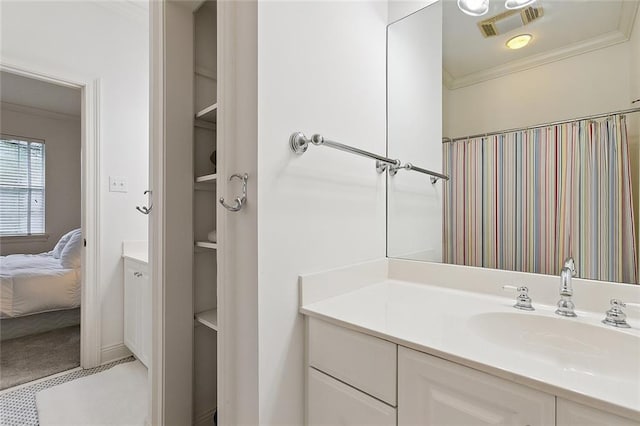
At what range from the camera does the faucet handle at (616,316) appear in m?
0.88

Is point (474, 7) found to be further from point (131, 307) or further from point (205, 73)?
point (131, 307)

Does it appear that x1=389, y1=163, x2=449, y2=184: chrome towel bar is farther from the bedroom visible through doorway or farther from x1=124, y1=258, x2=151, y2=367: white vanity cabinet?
the bedroom visible through doorway

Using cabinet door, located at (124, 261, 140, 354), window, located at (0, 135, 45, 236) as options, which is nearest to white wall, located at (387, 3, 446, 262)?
cabinet door, located at (124, 261, 140, 354)

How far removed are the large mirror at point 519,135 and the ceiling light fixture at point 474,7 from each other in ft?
0.04

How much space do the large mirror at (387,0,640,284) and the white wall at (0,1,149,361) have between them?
192 cm

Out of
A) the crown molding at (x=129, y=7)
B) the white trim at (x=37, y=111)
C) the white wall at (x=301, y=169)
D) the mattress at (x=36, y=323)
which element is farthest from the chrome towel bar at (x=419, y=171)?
the white trim at (x=37, y=111)

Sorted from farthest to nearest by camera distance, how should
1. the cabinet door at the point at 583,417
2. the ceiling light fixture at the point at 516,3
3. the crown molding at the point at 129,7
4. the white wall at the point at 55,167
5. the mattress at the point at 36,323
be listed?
the white wall at the point at 55,167
the mattress at the point at 36,323
the crown molding at the point at 129,7
the ceiling light fixture at the point at 516,3
the cabinet door at the point at 583,417

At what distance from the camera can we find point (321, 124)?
3.75 feet

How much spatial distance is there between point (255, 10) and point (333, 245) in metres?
0.80

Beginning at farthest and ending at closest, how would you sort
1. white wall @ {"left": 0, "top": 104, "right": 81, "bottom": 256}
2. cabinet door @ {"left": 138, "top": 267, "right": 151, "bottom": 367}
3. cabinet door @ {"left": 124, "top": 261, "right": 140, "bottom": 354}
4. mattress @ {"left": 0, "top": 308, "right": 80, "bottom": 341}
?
white wall @ {"left": 0, "top": 104, "right": 81, "bottom": 256} → mattress @ {"left": 0, "top": 308, "right": 80, "bottom": 341} → cabinet door @ {"left": 124, "top": 261, "right": 140, "bottom": 354} → cabinet door @ {"left": 138, "top": 267, "right": 151, "bottom": 367}

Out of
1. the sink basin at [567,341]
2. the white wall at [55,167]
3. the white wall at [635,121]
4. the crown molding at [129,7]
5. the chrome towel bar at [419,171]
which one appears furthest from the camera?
the white wall at [55,167]

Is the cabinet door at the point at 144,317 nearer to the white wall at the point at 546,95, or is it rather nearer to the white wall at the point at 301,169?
the white wall at the point at 301,169

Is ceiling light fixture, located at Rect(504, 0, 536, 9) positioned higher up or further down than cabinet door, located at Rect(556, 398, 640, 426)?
higher up

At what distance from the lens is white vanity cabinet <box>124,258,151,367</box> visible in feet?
6.40
